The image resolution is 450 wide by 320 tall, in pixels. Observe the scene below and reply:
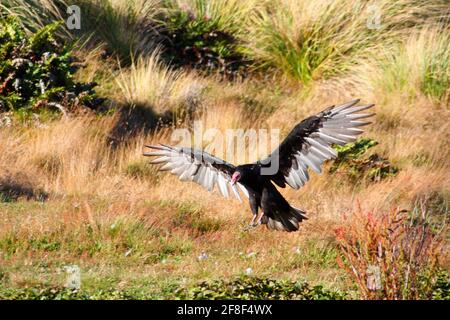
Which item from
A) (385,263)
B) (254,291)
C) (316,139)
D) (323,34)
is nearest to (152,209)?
(316,139)

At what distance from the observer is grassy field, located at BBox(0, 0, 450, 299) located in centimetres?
815

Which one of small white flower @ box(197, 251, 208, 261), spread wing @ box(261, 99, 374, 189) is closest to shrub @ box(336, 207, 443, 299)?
spread wing @ box(261, 99, 374, 189)

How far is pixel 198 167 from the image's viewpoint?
959cm

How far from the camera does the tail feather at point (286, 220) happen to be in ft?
29.7

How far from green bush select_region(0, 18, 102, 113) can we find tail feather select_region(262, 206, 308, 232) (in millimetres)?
3684

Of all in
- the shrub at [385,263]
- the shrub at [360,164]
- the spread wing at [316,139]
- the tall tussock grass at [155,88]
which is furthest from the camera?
the tall tussock grass at [155,88]

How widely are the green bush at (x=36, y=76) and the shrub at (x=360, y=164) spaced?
3085 millimetres

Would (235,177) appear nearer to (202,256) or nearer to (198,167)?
(202,256)

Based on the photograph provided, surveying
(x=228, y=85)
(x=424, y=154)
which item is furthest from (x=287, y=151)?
(x=228, y=85)

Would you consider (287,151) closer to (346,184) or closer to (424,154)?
(346,184)

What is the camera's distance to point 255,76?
14.8 meters

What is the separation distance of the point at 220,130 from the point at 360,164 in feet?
6.12

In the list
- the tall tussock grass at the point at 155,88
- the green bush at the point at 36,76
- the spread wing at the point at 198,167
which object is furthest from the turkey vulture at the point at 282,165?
the tall tussock grass at the point at 155,88

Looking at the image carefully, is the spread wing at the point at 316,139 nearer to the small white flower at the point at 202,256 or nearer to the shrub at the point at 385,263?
the small white flower at the point at 202,256
